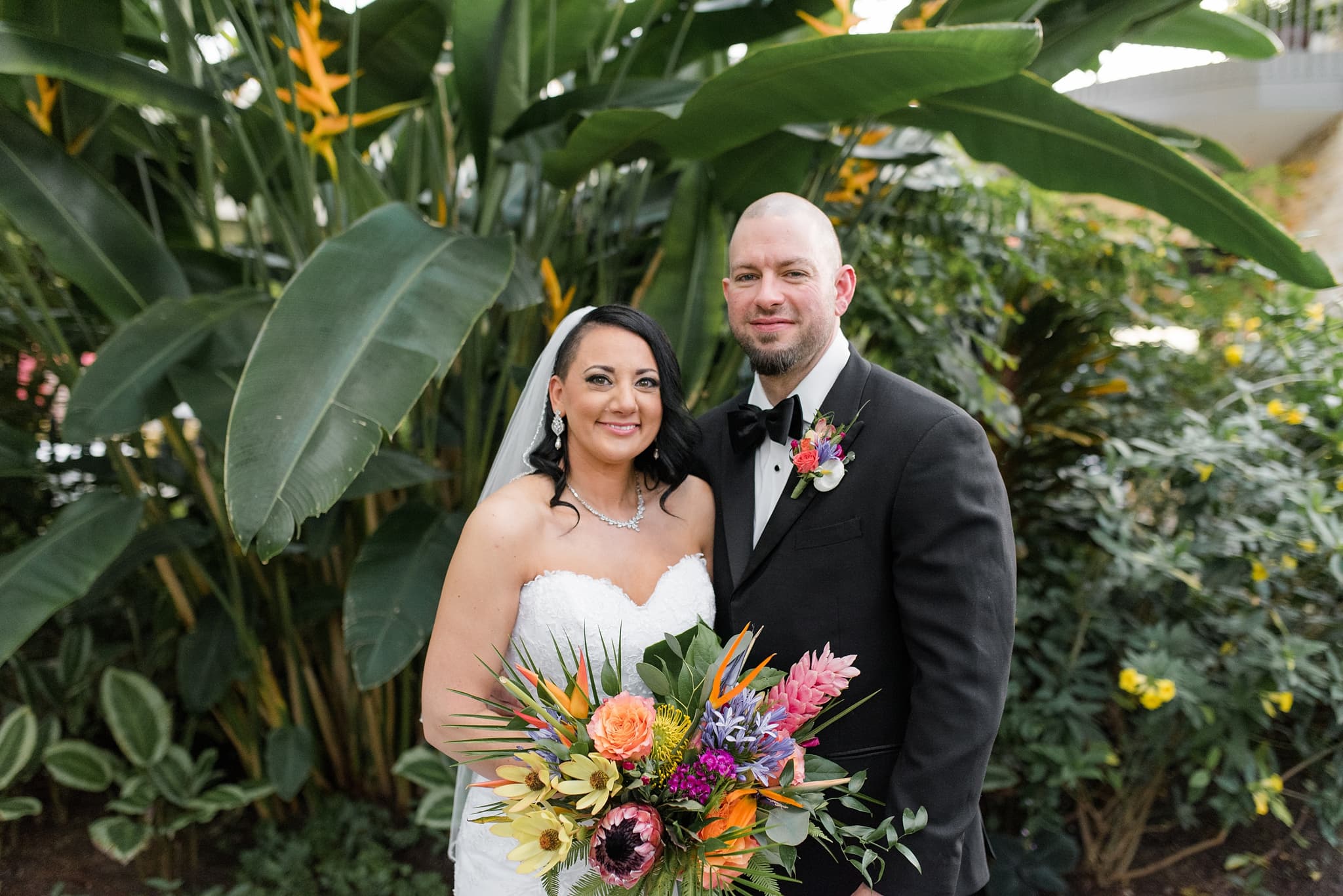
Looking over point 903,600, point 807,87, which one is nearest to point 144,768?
point 903,600

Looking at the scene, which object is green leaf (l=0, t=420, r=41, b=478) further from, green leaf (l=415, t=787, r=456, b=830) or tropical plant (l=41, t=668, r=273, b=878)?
green leaf (l=415, t=787, r=456, b=830)

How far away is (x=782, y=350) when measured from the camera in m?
1.58

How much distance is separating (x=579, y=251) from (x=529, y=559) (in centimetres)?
134

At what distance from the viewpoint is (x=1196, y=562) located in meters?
2.54

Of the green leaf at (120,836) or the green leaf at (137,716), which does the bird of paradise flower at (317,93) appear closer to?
the green leaf at (137,716)

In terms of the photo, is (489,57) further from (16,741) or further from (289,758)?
(16,741)

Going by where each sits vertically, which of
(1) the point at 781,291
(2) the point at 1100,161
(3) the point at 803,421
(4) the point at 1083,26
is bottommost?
(3) the point at 803,421

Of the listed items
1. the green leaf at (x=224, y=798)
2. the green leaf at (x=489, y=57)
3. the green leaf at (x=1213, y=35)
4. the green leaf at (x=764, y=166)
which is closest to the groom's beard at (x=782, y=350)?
the green leaf at (x=764, y=166)

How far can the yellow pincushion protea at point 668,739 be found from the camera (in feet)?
3.94

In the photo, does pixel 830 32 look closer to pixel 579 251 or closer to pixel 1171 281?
pixel 579 251

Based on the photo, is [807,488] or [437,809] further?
[437,809]

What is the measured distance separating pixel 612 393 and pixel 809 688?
648 millimetres

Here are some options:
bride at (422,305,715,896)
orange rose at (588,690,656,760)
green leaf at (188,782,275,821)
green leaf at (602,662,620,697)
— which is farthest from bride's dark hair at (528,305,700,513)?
green leaf at (188,782,275,821)

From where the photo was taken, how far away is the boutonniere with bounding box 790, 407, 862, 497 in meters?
1.53
